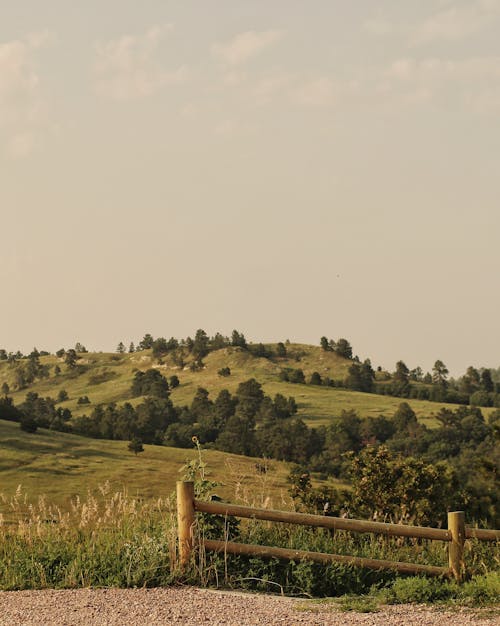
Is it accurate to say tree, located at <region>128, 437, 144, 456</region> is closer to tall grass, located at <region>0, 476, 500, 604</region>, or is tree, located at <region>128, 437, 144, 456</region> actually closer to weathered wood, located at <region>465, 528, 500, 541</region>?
tall grass, located at <region>0, 476, 500, 604</region>

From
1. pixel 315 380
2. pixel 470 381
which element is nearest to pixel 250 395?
pixel 315 380

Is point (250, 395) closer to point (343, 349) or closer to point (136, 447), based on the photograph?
point (343, 349)

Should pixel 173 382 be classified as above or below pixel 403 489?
above

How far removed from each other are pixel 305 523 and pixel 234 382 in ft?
504

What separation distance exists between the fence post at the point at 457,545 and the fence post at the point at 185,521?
3463 millimetres

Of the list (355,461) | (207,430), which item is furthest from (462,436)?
(355,461)

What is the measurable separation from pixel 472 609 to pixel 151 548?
4.17 meters

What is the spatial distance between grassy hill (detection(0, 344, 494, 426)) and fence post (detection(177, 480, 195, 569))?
124 meters

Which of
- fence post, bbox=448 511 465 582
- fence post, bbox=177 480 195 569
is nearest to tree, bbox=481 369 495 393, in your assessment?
fence post, bbox=448 511 465 582

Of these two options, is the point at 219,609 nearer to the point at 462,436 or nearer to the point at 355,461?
the point at 355,461

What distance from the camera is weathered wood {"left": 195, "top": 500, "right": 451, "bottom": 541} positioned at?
11.2m

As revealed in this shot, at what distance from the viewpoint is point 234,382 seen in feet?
539

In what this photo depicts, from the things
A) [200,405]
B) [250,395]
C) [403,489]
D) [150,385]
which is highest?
[150,385]

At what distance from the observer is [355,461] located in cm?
2769
